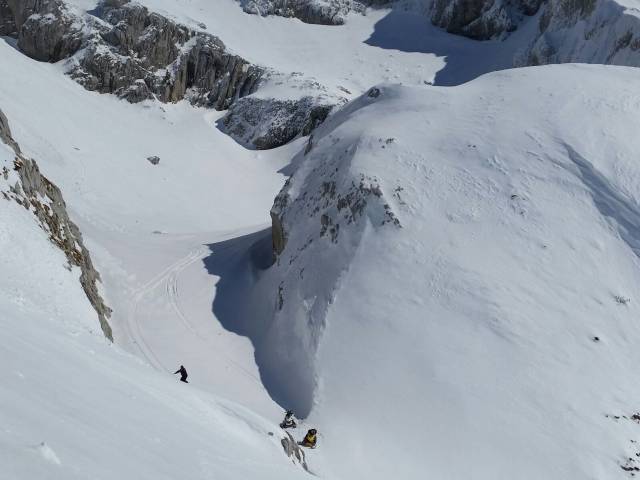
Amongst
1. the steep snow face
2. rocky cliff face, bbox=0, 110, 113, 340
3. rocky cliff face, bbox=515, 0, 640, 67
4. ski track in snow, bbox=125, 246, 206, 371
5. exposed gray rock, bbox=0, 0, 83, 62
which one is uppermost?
rocky cliff face, bbox=515, 0, 640, 67

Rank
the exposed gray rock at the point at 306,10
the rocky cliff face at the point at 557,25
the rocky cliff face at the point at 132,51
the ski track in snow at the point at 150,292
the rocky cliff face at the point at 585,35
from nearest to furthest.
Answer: the ski track in snow at the point at 150,292 → the rocky cliff face at the point at 585,35 → the rocky cliff face at the point at 557,25 → the rocky cliff face at the point at 132,51 → the exposed gray rock at the point at 306,10

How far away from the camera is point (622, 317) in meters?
20.2

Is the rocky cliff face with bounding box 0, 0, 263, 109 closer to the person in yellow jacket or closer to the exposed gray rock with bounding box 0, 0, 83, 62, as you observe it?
the exposed gray rock with bounding box 0, 0, 83, 62

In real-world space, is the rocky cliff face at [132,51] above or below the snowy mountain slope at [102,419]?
below

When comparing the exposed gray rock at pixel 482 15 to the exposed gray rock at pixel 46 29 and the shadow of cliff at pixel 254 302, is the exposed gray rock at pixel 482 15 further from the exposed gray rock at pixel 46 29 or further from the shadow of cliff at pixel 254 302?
→ the shadow of cliff at pixel 254 302

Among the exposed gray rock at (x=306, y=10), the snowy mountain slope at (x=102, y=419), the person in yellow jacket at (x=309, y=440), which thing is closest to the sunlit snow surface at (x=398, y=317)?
the snowy mountain slope at (x=102, y=419)

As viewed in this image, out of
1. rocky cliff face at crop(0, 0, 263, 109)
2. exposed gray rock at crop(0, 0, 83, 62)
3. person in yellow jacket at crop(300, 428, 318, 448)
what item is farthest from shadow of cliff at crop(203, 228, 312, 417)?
exposed gray rock at crop(0, 0, 83, 62)

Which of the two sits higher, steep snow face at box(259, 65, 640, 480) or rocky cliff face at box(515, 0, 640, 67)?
rocky cliff face at box(515, 0, 640, 67)

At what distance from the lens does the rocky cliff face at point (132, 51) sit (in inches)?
2293

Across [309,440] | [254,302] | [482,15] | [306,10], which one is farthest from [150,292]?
[482,15]

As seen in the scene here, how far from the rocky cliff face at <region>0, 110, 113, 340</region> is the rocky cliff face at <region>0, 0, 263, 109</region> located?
35183mm

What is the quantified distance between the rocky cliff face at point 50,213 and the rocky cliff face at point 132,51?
35.2 m

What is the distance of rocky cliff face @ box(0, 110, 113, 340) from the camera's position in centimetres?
2041

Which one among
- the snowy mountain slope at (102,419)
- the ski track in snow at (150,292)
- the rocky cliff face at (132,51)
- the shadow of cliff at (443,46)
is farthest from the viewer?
the shadow of cliff at (443,46)
